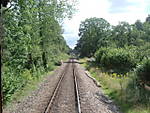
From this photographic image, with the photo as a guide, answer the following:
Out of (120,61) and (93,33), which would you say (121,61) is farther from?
(93,33)

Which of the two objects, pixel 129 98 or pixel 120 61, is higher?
pixel 120 61

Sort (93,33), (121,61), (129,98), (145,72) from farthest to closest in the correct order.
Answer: (93,33)
(121,61)
(145,72)
(129,98)

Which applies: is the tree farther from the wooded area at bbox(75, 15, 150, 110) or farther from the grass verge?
the grass verge

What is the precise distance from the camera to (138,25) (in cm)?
15300

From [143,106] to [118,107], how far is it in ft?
4.33

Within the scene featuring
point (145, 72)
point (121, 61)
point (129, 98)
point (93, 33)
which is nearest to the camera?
point (129, 98)

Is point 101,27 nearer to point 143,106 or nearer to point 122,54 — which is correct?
point 122,54

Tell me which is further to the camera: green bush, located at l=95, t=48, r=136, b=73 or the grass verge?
green bush, located at l=95, t=48, r=136, b=73

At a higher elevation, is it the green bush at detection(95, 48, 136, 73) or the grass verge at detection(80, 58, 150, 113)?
the green bush at detection(95, 48, 136, 73)

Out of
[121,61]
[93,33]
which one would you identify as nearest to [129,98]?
[121,61]

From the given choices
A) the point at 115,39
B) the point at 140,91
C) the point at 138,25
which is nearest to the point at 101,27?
the point at 115,39

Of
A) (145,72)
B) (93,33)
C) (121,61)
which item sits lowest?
(145,72)

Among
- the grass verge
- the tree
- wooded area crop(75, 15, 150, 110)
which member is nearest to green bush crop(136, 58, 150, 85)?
wooded area crop(75, 15, 150, 110)

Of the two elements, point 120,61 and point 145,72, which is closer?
point 145,72
